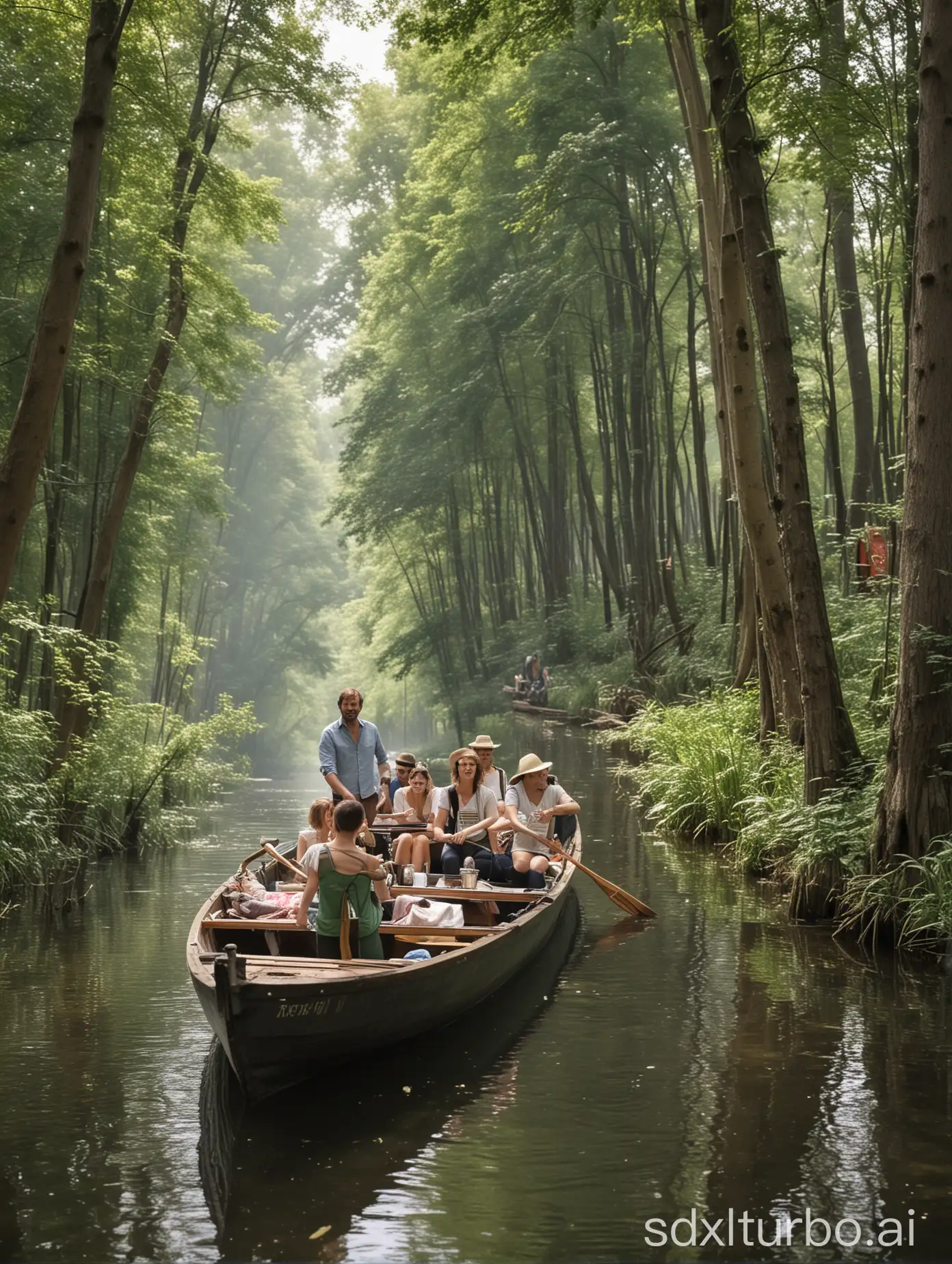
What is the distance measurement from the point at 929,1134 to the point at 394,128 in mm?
38575

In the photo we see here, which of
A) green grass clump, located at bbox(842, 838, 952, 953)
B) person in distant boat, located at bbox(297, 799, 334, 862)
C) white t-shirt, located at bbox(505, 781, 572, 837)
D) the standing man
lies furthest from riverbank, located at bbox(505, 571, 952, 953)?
person in distant boat, located at bbox(297, 799, 334, 862)

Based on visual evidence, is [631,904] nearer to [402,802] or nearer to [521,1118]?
[402,802]

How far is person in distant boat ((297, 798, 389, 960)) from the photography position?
6934 millimetres

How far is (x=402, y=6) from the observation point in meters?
15.1

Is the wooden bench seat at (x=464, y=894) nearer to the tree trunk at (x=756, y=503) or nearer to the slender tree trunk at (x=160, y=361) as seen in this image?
the tree trunk at (x=756, y=503)

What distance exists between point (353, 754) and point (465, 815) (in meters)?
1.02

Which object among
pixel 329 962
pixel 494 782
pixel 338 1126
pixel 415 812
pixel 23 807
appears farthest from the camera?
pixel 415 812

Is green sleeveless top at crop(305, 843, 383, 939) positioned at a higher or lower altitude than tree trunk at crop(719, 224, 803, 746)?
lower

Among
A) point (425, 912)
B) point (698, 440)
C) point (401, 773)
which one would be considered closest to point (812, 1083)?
point (425, 912)

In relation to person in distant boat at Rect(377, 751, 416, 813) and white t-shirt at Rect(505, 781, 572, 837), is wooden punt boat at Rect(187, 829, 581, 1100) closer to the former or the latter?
white t-shirt at Rect(505, 781, 572, 837)

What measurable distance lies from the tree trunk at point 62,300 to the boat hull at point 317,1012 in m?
3.73

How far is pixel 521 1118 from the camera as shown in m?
6.16

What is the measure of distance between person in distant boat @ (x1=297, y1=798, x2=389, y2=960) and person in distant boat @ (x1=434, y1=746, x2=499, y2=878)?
2.69 meters

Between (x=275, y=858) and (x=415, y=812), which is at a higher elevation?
(x=415, y=812)
